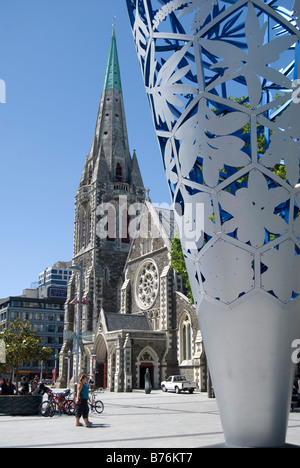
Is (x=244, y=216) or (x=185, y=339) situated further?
(x=185, y=339)

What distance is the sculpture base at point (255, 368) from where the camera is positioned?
8.70 metres

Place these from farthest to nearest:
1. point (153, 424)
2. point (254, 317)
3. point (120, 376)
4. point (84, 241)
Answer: point (84, 241) → point (120, 376) → point (153, 424) → point (254, 317)

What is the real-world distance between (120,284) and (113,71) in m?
31.0

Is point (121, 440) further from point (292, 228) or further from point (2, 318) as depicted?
point (2, 318)

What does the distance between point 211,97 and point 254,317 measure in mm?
4329

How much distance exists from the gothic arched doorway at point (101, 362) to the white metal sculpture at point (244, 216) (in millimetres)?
35905

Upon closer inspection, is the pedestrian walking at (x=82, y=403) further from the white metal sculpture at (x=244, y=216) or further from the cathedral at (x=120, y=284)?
the cathedral at (x=120, y=284)

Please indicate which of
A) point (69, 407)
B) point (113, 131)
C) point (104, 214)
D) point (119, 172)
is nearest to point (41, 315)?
point (119, 172)

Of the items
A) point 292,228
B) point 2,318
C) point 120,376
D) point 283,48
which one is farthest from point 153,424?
point 2,318

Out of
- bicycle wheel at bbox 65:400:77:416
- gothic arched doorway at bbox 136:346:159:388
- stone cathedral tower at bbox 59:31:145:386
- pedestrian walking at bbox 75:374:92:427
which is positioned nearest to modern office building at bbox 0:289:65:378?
stone cathedral tower at bbox 59:31:145:386

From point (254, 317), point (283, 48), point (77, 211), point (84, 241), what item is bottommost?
point (254, 317)

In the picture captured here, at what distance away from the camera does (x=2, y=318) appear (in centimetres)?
10038

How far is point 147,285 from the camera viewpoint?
152ft

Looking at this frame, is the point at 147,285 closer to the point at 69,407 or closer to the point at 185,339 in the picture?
the point at 185,339
